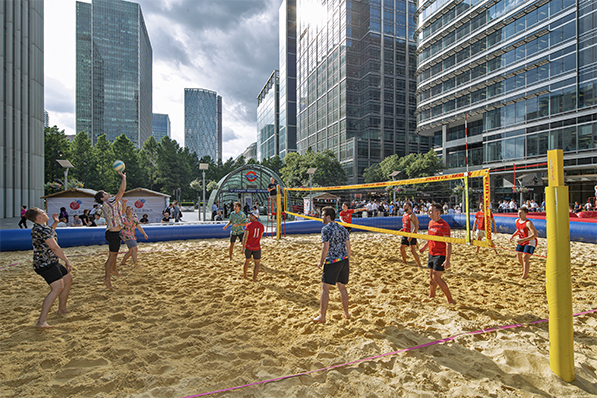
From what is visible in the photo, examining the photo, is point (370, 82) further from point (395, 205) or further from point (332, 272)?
point (332, 272)

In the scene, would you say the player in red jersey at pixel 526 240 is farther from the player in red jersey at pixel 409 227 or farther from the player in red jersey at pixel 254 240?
the player in red jersey at pixel 254 240

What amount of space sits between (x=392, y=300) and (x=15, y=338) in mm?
4887

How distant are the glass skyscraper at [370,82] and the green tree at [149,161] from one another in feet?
94.6

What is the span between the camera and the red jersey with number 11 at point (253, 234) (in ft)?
18.2

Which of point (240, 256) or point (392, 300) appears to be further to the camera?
point (240, 256)

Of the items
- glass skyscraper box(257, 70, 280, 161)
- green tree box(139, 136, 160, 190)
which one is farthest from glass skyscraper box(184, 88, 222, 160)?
green tree box(139, 136, 160, 190)

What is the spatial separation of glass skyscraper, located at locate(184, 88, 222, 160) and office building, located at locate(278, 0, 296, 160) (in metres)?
100

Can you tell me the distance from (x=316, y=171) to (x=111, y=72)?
9734 cm

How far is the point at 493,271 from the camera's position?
20.2 ft

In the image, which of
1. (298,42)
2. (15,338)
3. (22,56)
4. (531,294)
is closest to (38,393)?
(15,338)

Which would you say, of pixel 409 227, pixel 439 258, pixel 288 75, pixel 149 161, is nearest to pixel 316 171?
pixel 149 161

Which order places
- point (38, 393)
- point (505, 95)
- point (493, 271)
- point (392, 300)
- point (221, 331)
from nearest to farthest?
point (38, 393) < point (221, 331) < point (392, 300) < point (493, 271) < point (505, 95)

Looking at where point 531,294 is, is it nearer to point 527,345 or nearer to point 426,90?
point 527,345

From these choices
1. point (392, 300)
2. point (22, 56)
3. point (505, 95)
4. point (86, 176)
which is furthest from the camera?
point (86, 176)
